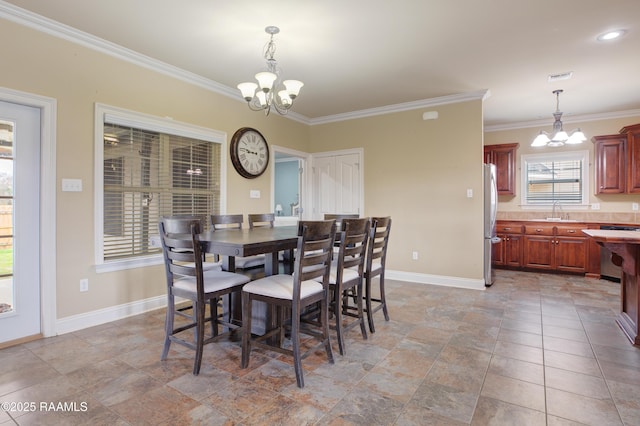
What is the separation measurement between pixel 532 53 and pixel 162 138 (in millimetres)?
3919

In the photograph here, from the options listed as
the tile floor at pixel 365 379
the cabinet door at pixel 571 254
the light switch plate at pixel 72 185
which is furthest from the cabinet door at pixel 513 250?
the light switch plate at pixel 72 185

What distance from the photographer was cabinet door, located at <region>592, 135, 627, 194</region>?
16.8 feet

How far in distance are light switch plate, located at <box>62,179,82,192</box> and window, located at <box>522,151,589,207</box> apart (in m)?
6.66

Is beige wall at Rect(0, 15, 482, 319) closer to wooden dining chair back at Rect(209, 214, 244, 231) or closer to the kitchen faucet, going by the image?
wooden dining chair back at Rect(209, 214, 244, 231)

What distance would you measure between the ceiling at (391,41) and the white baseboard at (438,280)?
8.33 ft

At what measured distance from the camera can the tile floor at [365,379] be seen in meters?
1.73

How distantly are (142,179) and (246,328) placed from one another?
2.13 m

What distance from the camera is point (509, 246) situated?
5.61 metres

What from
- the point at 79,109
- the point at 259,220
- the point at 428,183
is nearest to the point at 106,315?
the point at 259,220

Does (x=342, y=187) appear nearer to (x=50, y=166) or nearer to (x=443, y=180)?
(x=443, y=180)

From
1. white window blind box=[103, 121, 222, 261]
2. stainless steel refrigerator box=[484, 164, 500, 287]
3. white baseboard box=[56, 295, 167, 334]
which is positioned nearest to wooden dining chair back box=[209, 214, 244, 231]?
white window blind box=[103, 121, 222, 261]

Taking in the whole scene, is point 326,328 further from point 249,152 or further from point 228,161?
point 249,152

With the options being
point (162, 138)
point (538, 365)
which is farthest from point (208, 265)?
point (538, 365)

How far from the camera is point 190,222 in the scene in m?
2.06
